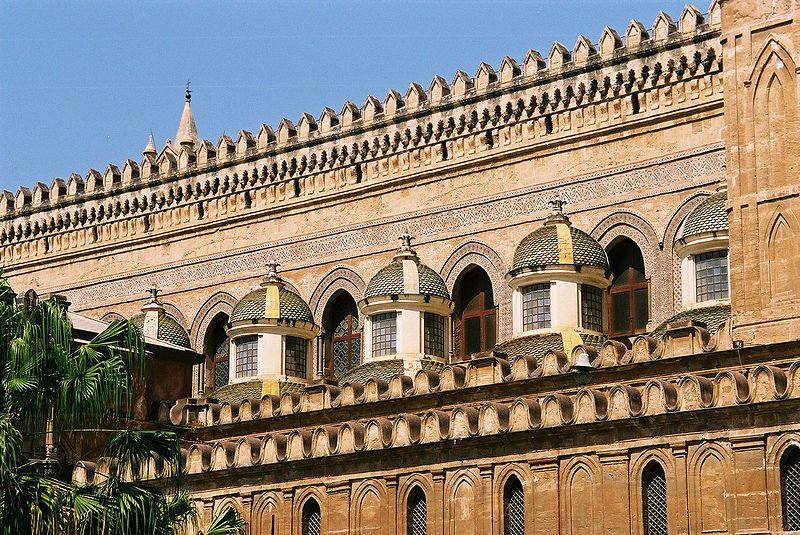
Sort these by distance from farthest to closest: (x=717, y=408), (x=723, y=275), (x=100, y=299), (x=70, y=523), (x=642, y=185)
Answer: (x=100, y=299) → (x=642, y=185) → (x=723, y=275) → (x=717, y=408) → (x=70, y=523)

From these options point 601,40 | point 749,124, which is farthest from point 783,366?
point 601,40

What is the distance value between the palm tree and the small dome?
32.5 ft

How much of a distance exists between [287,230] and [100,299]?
14.8 feet

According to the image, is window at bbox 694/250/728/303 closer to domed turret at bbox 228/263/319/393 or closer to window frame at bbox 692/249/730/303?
window frame at bbox 692/249/730/303

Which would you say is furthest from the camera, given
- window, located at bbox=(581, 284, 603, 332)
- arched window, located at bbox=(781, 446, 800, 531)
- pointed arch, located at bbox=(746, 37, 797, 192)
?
window, located at bbox=(581, 284, 603, 332)

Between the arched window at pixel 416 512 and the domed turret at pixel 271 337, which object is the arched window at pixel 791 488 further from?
the domed turret at pixel 271 337

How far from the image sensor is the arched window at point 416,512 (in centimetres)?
2261

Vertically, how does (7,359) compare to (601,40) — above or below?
below

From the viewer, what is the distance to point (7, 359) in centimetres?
1672

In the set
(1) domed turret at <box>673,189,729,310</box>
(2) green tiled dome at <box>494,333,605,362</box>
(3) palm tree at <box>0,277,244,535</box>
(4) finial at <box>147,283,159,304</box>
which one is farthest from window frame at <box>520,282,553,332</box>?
(3) palm tree at <box>0,277,244,535</box>

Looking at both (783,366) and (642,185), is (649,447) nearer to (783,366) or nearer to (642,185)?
(783,366)

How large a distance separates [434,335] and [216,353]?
5.67m

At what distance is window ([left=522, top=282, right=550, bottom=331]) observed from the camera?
25.8m

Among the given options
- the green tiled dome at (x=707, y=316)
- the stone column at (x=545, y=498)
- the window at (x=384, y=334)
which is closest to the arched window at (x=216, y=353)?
the window at (x=384, y=334)
